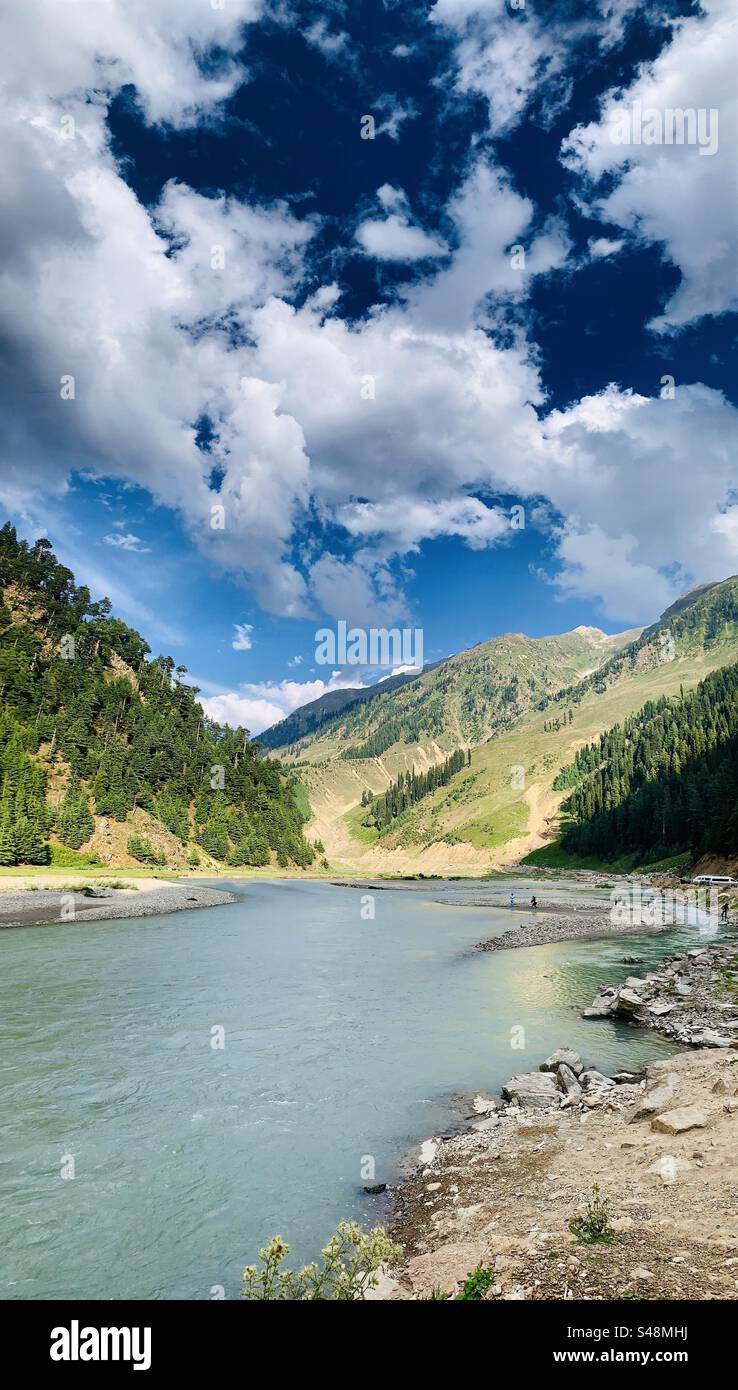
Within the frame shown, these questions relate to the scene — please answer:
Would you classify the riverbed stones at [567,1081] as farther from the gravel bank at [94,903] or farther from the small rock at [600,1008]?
the gravel bank at [94,903]

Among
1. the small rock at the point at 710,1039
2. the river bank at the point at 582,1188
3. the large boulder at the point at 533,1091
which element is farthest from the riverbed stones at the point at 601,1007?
the large boulder at the point at 533,1091

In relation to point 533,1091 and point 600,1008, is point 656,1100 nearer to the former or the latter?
point 533,1091

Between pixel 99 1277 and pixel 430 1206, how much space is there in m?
5.61

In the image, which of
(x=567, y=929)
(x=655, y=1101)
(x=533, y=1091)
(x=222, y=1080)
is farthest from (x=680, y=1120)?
(x=567, y=929)

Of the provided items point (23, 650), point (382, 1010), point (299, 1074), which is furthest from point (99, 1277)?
point (23, 650)

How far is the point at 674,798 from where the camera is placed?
150500mm

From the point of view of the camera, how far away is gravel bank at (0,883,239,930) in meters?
49.8

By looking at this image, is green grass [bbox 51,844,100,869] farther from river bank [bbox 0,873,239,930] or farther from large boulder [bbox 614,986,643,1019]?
large boulder [bbox 614,986,643,1019]

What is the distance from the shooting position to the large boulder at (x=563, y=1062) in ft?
59.6

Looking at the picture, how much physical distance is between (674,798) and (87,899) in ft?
449

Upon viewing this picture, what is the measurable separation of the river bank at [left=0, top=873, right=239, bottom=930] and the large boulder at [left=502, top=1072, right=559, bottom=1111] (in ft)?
134

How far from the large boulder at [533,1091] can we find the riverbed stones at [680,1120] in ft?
12.5
